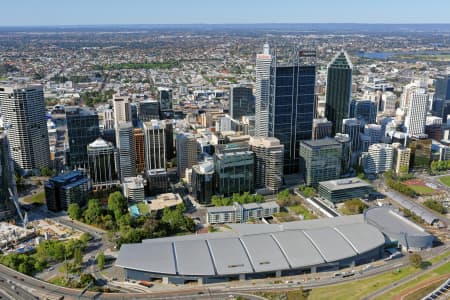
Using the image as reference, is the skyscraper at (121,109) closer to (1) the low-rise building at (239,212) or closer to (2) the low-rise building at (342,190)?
(1) the low-rise building at (239,212)

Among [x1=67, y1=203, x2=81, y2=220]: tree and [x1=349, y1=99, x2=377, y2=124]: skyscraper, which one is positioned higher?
[x1=349, y1=99, x2=377, y2=124]: skyscraper

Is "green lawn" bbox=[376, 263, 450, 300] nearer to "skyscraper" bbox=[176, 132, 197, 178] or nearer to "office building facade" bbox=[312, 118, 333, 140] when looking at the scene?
"office building facade" bbox=[312, 118, 333, 140]

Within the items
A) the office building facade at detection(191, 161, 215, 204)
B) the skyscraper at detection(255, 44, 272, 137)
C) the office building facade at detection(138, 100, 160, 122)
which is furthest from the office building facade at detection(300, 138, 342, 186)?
the office building facade at detection(138, 100, 160, 122)

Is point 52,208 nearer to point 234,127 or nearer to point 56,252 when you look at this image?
point 56,252

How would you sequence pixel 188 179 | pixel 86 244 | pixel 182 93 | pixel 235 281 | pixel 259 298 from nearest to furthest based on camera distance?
pixel 259 298
pixel 235 281
pixel 86 244
pixel 188 179
pixel 182 93

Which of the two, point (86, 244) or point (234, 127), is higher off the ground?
point (234, 127)

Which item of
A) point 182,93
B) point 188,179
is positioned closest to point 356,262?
point 188,179

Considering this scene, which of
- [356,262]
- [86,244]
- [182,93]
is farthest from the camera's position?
[182,93]
